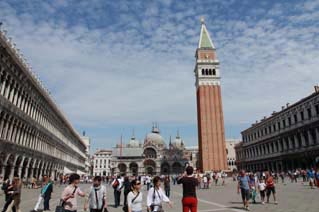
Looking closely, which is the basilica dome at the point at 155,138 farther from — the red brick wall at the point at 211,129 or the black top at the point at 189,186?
the black top at the point at 189,186

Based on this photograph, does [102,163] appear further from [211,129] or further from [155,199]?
[155,199]

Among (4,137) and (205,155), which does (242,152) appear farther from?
(4,137)

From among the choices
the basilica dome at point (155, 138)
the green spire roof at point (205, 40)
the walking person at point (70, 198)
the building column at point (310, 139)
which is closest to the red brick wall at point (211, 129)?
the green spire roof at point (205, 40)

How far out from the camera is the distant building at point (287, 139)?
3991 centimetres

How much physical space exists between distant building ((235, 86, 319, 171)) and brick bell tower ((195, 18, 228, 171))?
6786 mm

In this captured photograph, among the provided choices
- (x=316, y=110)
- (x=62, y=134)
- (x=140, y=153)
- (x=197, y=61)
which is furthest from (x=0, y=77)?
(x=140, y=153)

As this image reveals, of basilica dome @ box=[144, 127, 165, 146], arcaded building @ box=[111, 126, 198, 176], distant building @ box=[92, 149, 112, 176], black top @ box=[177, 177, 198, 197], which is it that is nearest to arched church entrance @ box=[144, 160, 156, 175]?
arcaded building @ box=[111, 126, 198, 176]

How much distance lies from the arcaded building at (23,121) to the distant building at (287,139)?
35166 mm

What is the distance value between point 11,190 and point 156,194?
616cm

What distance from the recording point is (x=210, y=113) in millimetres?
63750

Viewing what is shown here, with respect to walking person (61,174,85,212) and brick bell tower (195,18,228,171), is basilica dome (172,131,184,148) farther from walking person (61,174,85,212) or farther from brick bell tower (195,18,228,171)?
walking person (61,174,85,212)

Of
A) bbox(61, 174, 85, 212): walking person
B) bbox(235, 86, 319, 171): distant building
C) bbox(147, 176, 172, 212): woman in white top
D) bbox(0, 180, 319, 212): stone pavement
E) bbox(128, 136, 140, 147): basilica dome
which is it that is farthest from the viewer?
bbox(128, 136, 140, 147): basilica dome

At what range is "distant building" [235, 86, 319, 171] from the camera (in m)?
39.9

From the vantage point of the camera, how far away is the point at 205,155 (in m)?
61.2
